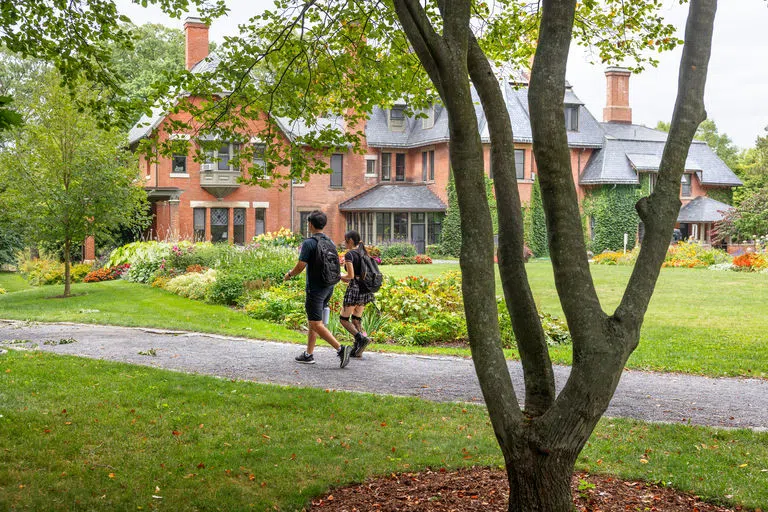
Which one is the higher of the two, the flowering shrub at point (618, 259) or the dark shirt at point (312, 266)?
the dark shirt at point (312, 266)

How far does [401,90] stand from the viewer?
26.2 ft

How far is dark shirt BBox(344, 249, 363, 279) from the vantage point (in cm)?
1000

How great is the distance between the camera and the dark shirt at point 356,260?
10.0 meters

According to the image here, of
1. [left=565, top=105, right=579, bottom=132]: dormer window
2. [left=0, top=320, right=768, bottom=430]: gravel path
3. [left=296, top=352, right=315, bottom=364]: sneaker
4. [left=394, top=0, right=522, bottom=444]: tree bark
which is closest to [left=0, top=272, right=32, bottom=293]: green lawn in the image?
[left=0, top=320, right=768, bottom=430]: gravel path

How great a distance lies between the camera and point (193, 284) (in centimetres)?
1930

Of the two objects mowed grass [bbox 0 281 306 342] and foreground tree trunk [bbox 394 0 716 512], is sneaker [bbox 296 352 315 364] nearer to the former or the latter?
mowed grass [bbox 0 281 306 342]

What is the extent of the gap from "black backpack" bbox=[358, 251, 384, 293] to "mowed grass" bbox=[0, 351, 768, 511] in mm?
2563

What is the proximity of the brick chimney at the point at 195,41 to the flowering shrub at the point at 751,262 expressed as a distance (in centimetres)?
2651

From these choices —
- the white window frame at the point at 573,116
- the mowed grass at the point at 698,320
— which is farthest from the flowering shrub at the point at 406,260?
the white window frame at the point at 573,116

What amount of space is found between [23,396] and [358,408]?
3.31m

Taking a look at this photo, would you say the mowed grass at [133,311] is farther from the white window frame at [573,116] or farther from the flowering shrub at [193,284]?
the white window frame at [573,116]

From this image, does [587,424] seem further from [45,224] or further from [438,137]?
[438,137]

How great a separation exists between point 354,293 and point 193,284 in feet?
33.7

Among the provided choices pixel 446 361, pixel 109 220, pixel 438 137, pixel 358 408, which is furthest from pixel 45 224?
pixel 438 137
